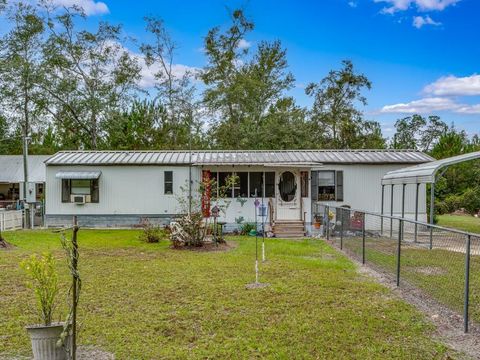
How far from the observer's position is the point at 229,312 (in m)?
5.82

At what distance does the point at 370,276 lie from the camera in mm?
8203

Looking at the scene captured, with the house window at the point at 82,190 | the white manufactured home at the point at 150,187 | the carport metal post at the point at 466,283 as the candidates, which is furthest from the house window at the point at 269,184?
the carport metal post at the point at 466,283

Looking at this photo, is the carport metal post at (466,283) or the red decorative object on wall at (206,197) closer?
the carport metal post at (466,283)

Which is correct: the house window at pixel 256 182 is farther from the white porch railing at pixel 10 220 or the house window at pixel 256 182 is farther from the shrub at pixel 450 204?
the shrub at pixel 450 204

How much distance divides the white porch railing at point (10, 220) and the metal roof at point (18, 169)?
7.17m

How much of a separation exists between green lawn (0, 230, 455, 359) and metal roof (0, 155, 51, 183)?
15.9m

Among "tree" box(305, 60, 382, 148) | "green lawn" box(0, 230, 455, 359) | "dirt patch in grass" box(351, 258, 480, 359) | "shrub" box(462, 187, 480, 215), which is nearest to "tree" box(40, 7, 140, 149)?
"tree" box(305, 60, 382, 148)

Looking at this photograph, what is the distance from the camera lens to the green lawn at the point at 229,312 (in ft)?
14.9

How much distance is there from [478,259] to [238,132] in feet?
71.6

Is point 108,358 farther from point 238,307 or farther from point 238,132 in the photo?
point 238,132

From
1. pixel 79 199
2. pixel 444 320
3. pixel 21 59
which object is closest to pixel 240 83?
pixel 21 59

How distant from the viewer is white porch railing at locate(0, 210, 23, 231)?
16.3 meters

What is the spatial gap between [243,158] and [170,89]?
49.8ft

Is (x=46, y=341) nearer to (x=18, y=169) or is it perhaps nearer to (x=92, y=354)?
(x=92, y=354)
